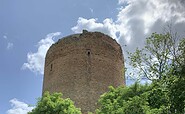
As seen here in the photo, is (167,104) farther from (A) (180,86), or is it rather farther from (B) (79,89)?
(B) (79,89)

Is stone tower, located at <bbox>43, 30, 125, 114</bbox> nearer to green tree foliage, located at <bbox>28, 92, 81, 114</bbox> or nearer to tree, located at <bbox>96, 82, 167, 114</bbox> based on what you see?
tree, located at <bbox>96, 82, 167, 114</bbox>

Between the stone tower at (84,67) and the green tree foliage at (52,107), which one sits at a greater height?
the stone tower at (84,67)

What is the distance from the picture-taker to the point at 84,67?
20.1 meters

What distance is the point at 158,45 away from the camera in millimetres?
15883

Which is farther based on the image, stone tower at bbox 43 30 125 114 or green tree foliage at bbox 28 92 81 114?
stone tower at bbox 43 30 125 114

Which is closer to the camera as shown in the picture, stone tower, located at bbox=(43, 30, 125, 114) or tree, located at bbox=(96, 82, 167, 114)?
tree, located at bbox=(96, 82, 167, 114)

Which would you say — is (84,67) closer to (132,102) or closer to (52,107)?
(52,107)

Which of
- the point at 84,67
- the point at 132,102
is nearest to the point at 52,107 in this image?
the point at 132,102

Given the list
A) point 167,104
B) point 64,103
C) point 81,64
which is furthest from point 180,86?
point 81,64

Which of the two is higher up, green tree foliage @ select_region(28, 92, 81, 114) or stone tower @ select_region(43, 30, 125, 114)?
stone tower @ select_region(43, 30, 125, 114)

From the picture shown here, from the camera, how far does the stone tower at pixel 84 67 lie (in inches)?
760

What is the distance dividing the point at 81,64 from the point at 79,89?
171 cm

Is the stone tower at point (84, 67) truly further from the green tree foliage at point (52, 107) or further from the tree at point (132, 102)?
the green tree foliage at point (52, 107)

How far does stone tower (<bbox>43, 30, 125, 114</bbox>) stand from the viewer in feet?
63.3
